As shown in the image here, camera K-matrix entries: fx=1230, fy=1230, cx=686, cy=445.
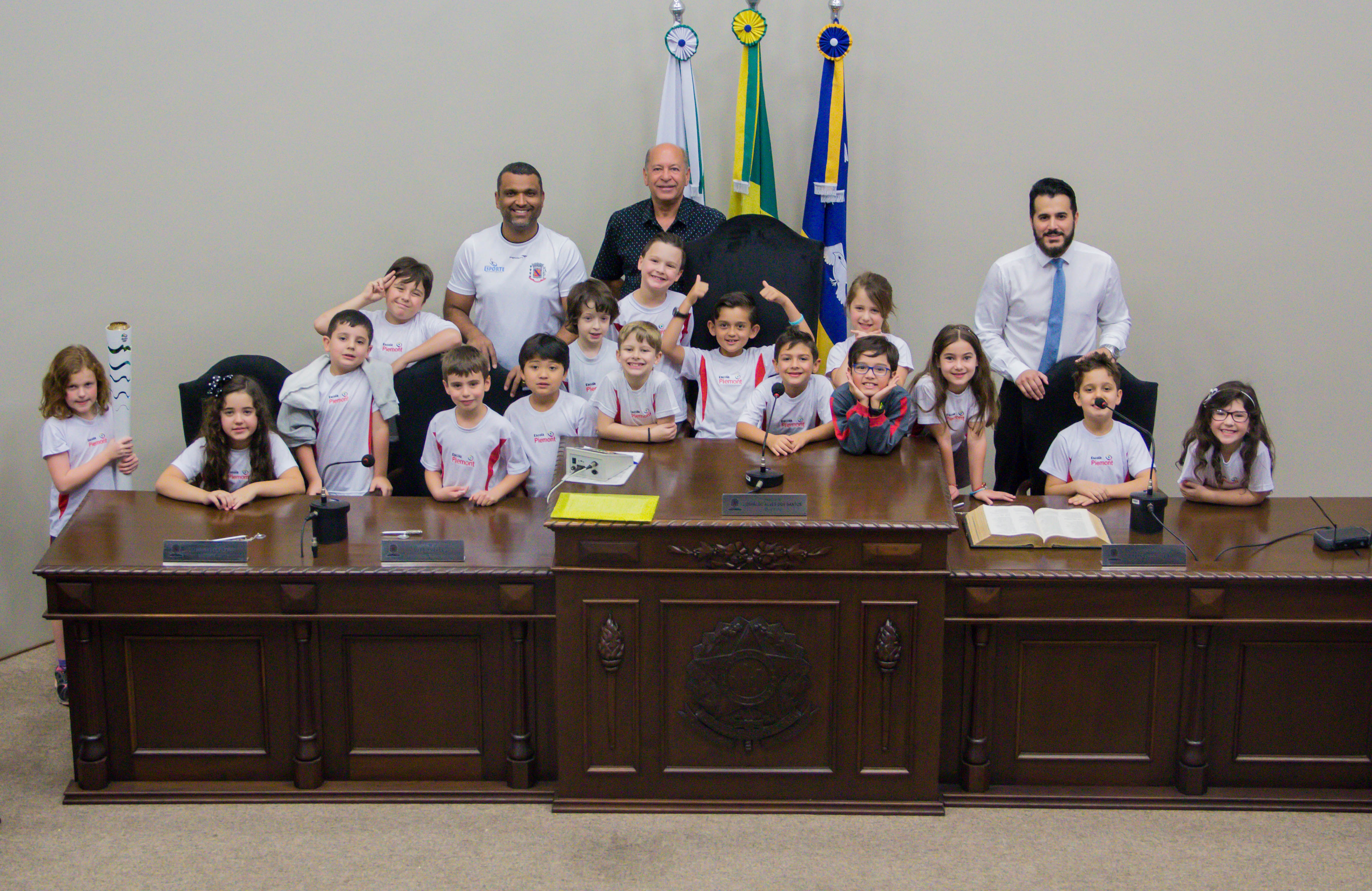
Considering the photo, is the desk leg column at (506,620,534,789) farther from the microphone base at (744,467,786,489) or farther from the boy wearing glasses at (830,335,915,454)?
the boy wearing glasses at (830,335,915,454)

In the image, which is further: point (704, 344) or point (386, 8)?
point (386, 8)

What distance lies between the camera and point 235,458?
4.29 meters

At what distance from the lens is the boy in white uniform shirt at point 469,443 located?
428 cm

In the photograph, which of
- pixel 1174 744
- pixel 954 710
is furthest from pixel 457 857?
pixel 1174 744

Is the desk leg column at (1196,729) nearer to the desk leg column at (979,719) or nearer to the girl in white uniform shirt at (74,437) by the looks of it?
the desk leg column at (979,719)

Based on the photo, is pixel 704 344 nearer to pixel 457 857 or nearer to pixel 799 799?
pixel 799 799

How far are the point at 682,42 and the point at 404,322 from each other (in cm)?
190

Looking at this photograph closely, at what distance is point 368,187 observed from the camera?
6.02m

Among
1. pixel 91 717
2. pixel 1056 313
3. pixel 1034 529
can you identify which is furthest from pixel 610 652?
pixel 1056 313

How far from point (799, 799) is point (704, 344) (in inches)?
86.1

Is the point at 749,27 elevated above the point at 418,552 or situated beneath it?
elevated above

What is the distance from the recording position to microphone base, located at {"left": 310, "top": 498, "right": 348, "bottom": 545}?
3.77m

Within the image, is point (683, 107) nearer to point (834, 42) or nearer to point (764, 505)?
point (834, 42)

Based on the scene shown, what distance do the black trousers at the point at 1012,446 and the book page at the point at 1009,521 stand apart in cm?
93
